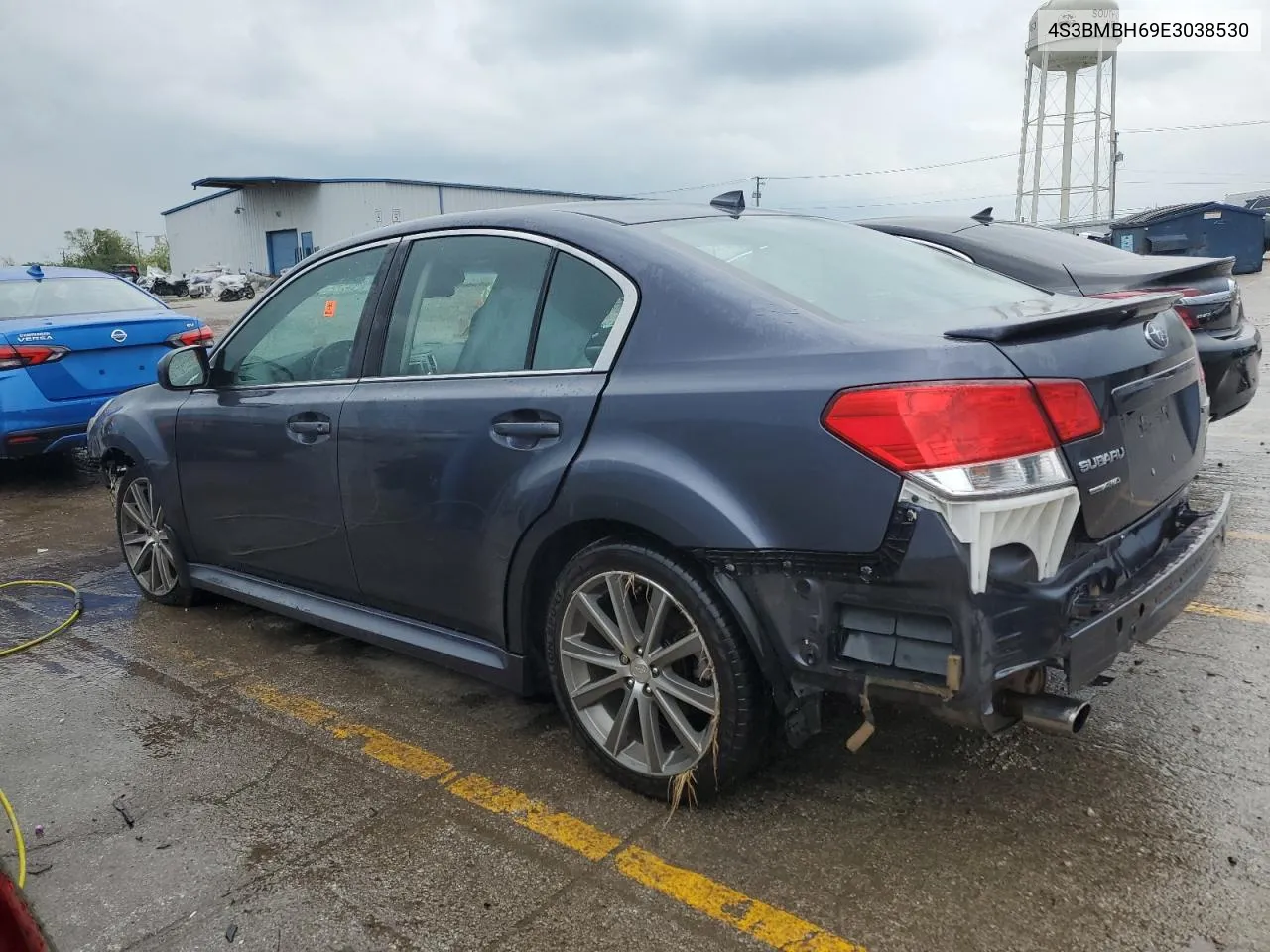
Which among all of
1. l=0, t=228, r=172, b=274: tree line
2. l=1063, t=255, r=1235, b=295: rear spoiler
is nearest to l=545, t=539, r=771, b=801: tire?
l=1063, t=255, r=1235, b=295: rear spoiler

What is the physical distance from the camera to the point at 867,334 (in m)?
2.39

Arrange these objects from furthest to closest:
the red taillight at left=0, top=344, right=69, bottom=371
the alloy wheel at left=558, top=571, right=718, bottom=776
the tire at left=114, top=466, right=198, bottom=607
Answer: the red taillight at left=0, top=344, right=69, bottom=371
the tire at left=114, top=466, right=198, bottom=607
the alloy wheel at left=558, top=571, right=718, bottom=776

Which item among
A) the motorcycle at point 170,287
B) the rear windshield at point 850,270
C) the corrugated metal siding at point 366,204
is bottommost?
the rear windshield at point 850,270

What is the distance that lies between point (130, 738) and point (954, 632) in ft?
9.07

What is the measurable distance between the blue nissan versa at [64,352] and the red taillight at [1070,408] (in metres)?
6.68

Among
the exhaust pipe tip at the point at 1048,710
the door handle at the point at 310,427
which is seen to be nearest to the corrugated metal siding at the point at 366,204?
the door handle at the point at 310,427

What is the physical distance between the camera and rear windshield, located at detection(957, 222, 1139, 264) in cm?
590

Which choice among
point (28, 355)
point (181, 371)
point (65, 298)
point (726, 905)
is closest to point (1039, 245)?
point (181, 371)

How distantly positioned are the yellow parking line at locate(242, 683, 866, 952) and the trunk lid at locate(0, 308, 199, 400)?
174 inches

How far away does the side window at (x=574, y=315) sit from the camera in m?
2.83

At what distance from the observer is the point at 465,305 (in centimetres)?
325

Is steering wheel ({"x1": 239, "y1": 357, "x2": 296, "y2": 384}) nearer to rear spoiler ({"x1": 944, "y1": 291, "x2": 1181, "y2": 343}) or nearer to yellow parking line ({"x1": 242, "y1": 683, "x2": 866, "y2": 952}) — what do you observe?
yellow parking line ({"x1": 242, "y1": 683, "x2": 866, "y2": 952})

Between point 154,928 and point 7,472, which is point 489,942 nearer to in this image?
point 154,928

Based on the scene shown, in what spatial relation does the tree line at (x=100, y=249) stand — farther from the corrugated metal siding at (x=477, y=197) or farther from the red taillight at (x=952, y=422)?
the red taillight at (x=952, y=422)
